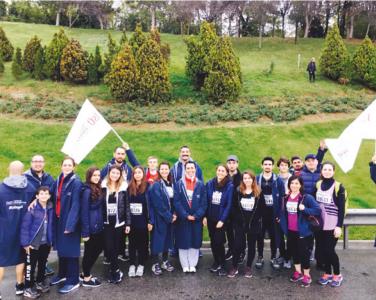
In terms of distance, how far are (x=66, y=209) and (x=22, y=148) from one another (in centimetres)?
663

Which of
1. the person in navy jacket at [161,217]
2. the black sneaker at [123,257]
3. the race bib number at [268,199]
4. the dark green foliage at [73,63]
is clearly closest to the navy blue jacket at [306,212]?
the race bib number at [268,199]

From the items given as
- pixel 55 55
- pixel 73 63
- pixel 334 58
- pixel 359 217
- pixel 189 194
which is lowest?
pixel 359 217

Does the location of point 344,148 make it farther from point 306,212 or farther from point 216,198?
point 216,198

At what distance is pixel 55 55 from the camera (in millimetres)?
17719

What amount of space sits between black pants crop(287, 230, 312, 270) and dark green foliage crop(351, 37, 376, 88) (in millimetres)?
15847

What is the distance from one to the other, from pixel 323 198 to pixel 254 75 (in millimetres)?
16109

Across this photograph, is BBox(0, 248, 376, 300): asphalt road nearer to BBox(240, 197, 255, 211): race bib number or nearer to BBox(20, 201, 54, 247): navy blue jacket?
BBox(20, 201, 54, 247): navy blue jacket

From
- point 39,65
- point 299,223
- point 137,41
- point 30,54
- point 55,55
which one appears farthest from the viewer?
point 30,54

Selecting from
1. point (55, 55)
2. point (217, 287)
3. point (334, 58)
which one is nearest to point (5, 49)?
point (55, 55)

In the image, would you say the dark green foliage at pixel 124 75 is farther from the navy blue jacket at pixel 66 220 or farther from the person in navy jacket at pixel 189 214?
the navy blue jacket at pixel 66 220

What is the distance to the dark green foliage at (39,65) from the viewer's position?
18.0m

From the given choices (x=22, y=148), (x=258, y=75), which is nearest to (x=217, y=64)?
(x=258, y=75)

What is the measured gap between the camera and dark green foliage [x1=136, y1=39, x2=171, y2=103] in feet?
49.3

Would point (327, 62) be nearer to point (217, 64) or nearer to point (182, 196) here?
point (217, 64)
